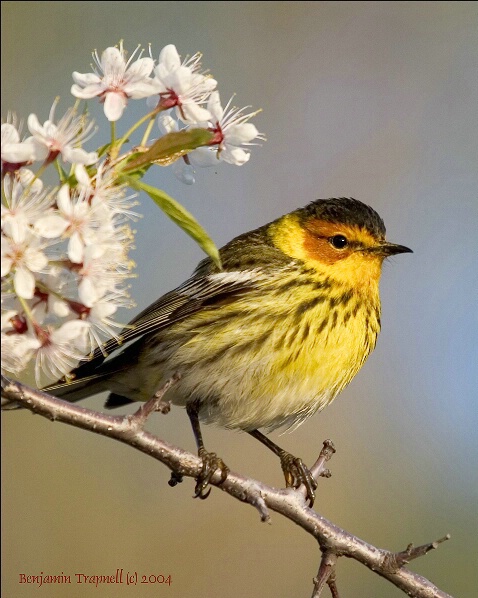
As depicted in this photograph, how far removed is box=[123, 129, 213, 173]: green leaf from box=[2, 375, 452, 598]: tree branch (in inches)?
30.8

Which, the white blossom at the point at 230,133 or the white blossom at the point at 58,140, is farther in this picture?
the white blossom at the point at 230,133

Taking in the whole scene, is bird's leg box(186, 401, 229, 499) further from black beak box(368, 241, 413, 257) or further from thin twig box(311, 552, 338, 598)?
black beak box(368, 241, 413, 257)

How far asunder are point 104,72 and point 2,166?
587 millimetres

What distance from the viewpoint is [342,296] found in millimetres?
5215

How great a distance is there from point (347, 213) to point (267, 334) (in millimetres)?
1025

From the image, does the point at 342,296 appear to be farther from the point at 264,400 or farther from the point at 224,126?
the point at 224,126

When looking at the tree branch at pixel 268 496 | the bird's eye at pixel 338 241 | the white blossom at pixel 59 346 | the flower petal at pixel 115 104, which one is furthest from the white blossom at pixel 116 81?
the bird's eye at pixel 338 241

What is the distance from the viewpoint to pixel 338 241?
18.0ft

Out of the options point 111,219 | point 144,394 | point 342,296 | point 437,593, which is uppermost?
point 342,296

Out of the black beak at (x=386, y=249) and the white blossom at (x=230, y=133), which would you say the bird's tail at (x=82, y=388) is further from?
the white blossom at (x=230, y=133)

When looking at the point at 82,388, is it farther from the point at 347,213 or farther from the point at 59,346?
the point at 59,346

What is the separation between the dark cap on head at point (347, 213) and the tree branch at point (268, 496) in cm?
168

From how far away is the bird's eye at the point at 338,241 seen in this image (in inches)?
215

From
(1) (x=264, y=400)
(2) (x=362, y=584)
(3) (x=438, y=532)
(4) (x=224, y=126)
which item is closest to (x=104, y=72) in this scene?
(4) (x=224, y=126)
